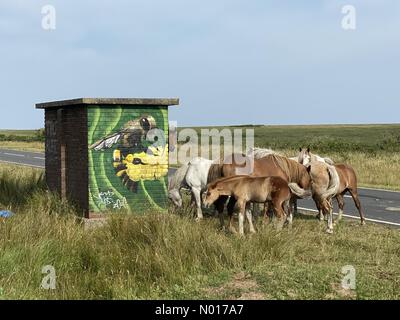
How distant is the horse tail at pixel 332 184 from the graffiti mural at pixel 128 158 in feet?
13.3

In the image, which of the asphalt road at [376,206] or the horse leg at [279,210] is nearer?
the horse leg at [279,210]

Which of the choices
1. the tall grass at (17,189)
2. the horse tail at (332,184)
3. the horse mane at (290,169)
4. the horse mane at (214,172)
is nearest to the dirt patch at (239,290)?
the horse mane at (290,169)

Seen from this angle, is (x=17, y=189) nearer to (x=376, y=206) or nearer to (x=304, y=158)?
(x=304, y=158)

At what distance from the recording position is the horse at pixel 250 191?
11242mm

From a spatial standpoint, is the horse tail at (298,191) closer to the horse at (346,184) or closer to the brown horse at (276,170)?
the brown horse at (276,170)

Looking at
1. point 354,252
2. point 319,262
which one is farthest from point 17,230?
point 354,252

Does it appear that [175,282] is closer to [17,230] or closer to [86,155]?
[17,230]

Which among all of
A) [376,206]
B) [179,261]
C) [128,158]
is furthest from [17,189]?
[376,206]

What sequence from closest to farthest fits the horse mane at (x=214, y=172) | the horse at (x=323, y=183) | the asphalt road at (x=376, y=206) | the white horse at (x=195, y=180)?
the horse at (x=323, y=183)
the horse mane at (x=214, y=172)
the white horse at (x=195, y=180)
the asphalt road at (x=376, y=206)

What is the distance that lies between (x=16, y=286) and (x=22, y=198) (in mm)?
7702

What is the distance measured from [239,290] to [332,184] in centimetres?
656

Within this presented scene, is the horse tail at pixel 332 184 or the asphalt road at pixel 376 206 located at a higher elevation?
the horse tail at pixel 332 184

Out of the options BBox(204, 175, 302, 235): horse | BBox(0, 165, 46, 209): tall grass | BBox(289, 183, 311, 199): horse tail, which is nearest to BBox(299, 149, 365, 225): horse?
BBox(289, 183, 311, 199): horse tail

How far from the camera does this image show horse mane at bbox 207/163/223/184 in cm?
1353
